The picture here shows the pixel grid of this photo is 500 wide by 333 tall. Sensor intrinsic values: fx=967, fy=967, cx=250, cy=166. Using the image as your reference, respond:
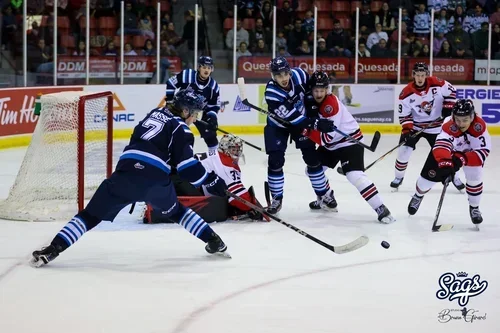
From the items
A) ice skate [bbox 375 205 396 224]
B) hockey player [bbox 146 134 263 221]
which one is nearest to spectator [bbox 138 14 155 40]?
hockey player [bbox 146 134 263 221]

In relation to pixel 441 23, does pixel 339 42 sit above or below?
below

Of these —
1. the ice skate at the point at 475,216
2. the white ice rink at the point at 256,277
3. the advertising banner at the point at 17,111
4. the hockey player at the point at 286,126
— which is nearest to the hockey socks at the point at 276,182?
the hockey player at the point at 286,126

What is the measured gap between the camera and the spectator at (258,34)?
11.2 metres

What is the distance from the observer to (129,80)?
10.6m

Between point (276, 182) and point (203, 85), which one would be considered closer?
point (276, 182)

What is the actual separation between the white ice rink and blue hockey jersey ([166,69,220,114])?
1.53 meters

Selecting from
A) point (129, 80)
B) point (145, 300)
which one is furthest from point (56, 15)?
point (145, 300)

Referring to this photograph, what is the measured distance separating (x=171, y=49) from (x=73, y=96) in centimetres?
473

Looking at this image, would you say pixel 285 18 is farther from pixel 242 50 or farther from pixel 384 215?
pixel 384 215

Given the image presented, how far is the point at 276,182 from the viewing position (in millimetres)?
6387

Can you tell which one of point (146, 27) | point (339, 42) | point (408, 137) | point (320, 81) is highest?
point (146, 27)

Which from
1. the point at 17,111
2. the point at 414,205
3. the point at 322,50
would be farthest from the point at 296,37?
the point at 414,205

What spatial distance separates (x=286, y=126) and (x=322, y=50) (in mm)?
5058

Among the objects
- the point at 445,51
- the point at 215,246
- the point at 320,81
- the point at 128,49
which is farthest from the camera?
the point at 445,51
